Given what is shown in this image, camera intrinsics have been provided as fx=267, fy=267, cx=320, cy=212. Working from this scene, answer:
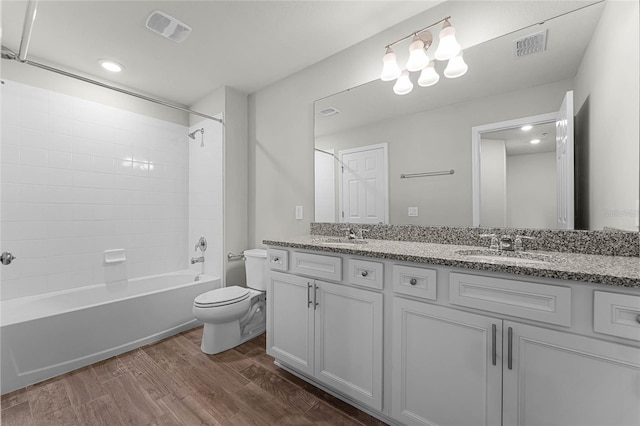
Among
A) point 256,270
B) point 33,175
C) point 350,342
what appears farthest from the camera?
point 256,270

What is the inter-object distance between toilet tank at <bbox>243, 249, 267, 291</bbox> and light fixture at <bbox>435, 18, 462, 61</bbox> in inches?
79.5

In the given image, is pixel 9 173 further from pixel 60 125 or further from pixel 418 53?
pixel 418 53

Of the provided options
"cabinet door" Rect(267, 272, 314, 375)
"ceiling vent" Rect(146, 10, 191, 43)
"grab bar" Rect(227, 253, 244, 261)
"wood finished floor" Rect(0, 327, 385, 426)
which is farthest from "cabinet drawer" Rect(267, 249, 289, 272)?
"ceiling vent" Rect(146, 10, 191, 43)

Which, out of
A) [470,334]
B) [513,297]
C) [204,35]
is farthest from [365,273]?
[204,35]

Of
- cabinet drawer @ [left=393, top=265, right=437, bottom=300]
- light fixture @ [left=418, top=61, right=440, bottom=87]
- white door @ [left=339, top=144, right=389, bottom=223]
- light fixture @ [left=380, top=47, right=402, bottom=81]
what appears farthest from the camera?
white door @ [left=339, top=144, right=389, bottom=223]

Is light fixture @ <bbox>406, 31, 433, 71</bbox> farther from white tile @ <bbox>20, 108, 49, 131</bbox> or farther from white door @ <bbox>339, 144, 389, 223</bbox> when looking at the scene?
white tile @ <bbox>20, 108, 49, 131</bbox>

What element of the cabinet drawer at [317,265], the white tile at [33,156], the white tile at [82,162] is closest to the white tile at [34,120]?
the white tile at [33,156]

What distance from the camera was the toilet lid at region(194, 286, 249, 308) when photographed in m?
2.08

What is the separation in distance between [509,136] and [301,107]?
65.4 inches

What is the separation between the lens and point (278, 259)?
179cm

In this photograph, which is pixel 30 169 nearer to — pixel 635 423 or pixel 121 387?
pixel 121 387

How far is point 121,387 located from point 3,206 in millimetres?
1755

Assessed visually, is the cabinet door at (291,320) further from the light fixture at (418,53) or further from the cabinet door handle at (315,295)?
the light fixture at (418,53)

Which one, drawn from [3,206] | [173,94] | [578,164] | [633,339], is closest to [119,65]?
[173,94]
